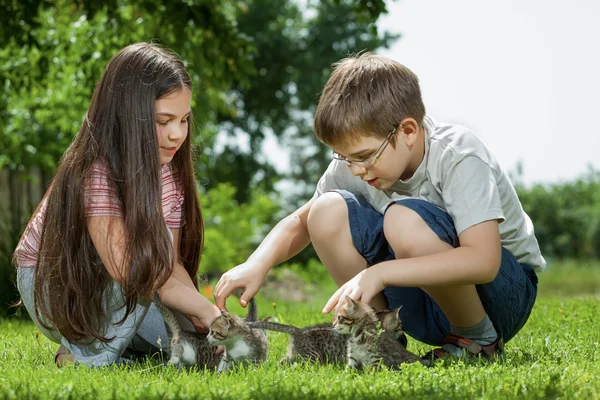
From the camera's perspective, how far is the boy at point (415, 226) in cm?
311

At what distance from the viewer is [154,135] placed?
3.42 m

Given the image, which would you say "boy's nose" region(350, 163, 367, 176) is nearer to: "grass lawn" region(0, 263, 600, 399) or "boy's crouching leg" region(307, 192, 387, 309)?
"boy's crouching leg" region(307, 192, 387, 309)

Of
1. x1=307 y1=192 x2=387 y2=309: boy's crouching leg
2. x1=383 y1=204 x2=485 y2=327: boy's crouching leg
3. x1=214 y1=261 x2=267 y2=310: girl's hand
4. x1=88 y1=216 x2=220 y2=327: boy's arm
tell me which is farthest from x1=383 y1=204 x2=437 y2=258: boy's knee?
x1=88 y1=216 x2=220 y2=327: boy's arm

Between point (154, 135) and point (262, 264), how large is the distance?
31.2 inches

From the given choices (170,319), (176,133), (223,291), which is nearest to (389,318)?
(223,291)

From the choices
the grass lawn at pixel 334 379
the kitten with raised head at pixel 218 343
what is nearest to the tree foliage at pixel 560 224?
the grass lawn at pixel 334 379

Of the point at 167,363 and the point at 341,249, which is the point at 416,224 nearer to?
the point at 341,249

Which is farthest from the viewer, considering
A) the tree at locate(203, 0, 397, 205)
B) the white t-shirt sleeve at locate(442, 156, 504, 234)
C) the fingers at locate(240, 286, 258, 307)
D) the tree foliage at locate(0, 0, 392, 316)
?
the tree at locate(203, 0, 397, 205)

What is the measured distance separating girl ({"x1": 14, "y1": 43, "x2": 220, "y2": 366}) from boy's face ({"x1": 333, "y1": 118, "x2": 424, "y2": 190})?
0.84m

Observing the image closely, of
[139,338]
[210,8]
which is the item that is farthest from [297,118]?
[139,338]

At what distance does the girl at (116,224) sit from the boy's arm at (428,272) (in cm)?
74

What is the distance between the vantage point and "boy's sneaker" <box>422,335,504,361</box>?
3.40 metres

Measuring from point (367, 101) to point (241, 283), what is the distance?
3.31 ft

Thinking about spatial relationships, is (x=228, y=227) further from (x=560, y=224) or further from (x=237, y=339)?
(x=237, y=339)
